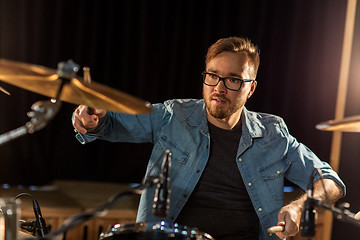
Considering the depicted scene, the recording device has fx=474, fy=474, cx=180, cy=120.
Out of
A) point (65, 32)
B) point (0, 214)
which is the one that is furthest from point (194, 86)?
point (0, 214)

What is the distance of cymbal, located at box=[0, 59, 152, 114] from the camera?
106 cm

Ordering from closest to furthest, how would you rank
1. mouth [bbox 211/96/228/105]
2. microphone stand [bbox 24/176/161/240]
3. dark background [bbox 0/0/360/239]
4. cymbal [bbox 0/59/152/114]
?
microphone stand [bbox 24/176/161/240] < cymbal [bbox 0/59/152/114] < mouth [bbox 211/96/228/105] < dark background [bbox 0/0/360/239]

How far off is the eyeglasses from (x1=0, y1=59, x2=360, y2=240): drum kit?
0.62m

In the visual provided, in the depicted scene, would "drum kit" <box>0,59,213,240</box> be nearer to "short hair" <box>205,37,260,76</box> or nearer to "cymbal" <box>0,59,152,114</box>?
"cymbal" <box>0,59,152,114</box>

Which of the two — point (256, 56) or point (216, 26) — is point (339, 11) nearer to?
point (216, 26)

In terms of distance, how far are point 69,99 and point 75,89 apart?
11 centimetres

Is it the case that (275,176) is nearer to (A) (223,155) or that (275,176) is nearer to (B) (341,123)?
(A) (223,155)

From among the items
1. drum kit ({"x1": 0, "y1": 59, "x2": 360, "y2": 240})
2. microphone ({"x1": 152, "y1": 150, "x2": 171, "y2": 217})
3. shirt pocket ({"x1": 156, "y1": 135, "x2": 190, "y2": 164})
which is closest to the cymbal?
drum kit ({"x1": 0, "y1": 59, "x2": 360, "y2": 240})

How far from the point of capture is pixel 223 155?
1968 millimetres

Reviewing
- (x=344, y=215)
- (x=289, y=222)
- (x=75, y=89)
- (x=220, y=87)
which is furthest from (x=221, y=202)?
(x=75, y=89)

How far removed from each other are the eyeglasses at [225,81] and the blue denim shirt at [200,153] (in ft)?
0.46

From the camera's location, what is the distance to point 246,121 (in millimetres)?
2055

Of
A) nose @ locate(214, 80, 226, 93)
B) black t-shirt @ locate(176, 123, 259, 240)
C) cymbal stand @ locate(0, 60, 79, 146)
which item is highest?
nose @ locate(214, 80, 226, 93)

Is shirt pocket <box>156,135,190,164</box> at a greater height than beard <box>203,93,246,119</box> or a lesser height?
lesser
